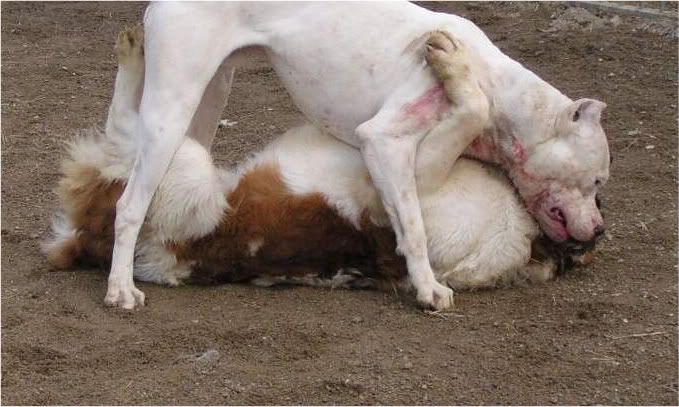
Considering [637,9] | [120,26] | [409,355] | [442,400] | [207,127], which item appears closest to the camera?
[442,400]

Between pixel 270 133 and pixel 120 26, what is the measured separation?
121 inches

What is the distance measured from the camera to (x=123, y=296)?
4.44 m

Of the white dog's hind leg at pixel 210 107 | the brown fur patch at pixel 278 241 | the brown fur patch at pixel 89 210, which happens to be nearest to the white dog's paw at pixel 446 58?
the brown fur patch at pixel 278 241

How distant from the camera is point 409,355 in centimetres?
400

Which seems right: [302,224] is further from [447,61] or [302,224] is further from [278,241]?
[447,61]

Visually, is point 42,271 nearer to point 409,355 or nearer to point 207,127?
point 207,127

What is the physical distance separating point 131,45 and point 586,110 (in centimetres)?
200

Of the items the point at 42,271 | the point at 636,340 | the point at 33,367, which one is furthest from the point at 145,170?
the point at 636,340

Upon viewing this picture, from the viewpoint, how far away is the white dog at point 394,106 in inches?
174

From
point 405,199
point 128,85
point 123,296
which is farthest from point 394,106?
point 123,296

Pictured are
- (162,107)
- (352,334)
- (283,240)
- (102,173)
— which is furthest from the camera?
(102,173)

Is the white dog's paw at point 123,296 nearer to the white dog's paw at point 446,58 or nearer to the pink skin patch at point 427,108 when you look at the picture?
the pink skin patch at point 427,108

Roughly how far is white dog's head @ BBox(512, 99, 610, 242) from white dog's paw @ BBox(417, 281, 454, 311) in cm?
60

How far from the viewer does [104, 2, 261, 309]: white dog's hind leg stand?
4508 mm
